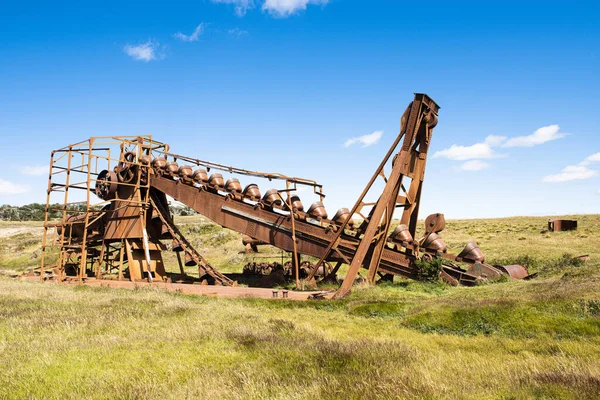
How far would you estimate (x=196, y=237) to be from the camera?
137ft

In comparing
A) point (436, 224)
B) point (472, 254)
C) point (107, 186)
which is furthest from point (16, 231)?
point (472, 254)

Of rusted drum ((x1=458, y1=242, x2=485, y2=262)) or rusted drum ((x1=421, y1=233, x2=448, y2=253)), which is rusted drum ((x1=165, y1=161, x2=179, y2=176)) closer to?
rusted drum ((x1=421, y1=233, x2=448, y2=253))

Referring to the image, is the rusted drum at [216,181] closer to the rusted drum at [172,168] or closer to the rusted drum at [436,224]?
the rusted drum at [172,168]

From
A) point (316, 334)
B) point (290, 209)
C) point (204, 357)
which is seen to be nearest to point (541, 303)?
point (316, 334)

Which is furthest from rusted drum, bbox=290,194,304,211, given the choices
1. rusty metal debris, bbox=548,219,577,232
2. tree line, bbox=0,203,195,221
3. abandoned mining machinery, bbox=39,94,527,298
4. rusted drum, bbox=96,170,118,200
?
tree line, bbox=0,203,195,221

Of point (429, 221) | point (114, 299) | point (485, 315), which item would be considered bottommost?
point (114, 299)

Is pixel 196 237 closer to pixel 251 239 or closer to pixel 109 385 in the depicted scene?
pixel 251 239

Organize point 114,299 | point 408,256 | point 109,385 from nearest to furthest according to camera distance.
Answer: point 109,385 → point 114,299 → point 408,256

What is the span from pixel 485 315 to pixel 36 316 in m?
9.97

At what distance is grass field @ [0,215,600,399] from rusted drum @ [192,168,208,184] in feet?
17.5

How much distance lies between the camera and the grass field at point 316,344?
5.23 meters

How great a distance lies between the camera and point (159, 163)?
18.4 m

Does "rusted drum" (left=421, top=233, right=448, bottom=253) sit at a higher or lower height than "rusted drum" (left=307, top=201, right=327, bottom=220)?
lower

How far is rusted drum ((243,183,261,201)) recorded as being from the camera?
52.4 feet
